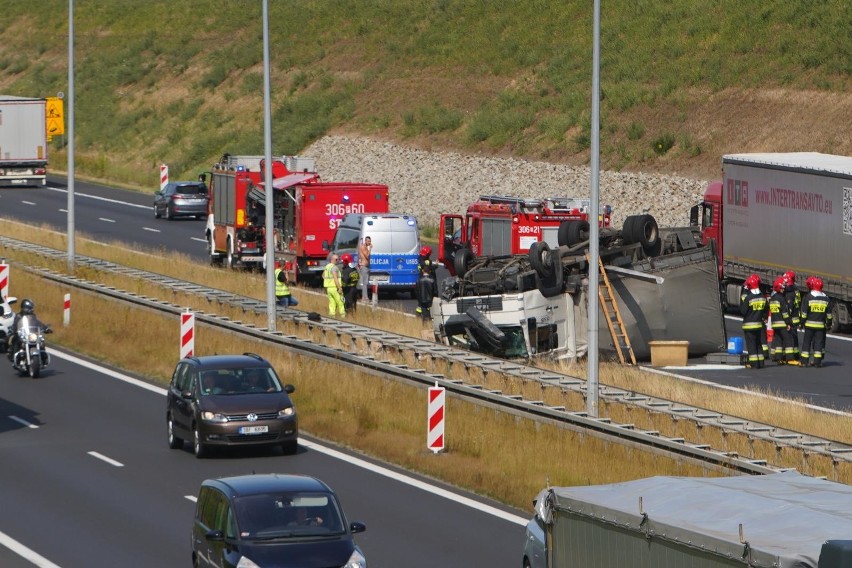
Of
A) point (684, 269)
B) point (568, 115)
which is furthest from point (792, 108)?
point (684, 269)

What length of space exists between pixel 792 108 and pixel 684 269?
30.6m

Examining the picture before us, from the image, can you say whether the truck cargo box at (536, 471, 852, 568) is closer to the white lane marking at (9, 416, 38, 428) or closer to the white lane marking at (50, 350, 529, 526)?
the white lane marking at (50, 350, 529, 526)

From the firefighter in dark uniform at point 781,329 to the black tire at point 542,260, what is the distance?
4.49 meters

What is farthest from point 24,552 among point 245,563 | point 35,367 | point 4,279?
point 4,279

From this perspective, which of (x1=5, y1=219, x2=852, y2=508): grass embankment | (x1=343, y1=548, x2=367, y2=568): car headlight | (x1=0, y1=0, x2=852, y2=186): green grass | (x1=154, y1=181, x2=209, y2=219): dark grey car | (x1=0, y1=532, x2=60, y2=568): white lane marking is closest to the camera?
(x1=343, y1=548, x2=367, y2=568): car headlight

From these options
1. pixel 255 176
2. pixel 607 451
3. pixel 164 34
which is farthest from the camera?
pixel 164 34

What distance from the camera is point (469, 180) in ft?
225

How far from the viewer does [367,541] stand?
20.0 metres

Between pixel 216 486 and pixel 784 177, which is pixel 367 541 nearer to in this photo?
pixel 216 486

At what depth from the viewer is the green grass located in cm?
6925

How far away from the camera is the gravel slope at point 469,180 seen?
59.8m

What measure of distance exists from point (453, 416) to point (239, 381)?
3.43 metres

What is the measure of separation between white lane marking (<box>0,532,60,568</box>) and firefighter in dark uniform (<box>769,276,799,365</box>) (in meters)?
18.2

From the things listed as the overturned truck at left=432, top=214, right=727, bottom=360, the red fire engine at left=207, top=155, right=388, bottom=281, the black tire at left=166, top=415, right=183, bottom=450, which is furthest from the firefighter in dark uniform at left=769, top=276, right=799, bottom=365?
the red fire engine at left=207, top=155, right=388, bottom=281
